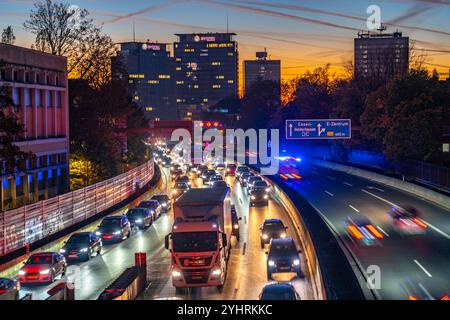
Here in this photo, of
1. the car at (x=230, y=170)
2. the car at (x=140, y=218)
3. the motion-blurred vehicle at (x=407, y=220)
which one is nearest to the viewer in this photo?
the motion-blurred vehicle at (x=407, y=220)

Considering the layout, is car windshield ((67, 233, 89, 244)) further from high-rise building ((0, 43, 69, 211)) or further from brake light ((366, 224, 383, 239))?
brake light ((366, 224, 383, 239))

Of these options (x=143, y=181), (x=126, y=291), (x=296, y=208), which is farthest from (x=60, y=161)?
(x=126, y=291)

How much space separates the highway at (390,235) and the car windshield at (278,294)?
5261mm

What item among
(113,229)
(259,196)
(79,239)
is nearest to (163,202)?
(259,196)

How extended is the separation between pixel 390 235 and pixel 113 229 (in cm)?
1487

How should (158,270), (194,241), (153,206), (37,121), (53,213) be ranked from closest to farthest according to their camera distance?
1. (194,241)
2. (158,270)
3. (53,213)
4. (153,206)
5. (37,121)

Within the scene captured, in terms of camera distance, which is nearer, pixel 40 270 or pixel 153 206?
pixel 40 270

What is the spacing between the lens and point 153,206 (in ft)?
159

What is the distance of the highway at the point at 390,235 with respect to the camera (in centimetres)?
2541

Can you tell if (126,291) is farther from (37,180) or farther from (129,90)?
(129,90)

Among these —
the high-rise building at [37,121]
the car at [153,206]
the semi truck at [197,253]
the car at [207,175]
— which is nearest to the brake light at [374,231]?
the semi truck at [197,253]

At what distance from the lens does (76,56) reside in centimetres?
7256

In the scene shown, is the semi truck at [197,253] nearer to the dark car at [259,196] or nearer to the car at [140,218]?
the car at [140,218]

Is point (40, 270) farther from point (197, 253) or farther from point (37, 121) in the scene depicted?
point (37, 121)
